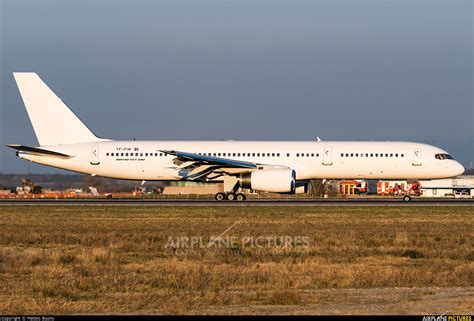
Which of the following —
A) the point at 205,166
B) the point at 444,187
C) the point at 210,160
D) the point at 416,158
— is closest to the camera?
the point at 210,160

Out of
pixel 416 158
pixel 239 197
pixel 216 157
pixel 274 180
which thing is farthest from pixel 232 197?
pixel 416 158

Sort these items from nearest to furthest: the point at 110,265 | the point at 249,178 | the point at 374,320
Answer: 1. the point at 374,320
2. the point at 110,265
3. the point at 249,178

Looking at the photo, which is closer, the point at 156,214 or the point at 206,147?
the point at 156,214

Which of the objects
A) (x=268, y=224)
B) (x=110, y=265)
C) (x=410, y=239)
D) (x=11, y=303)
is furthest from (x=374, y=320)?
(x=268, y=224)

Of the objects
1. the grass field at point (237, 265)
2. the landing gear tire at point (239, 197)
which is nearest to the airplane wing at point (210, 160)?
the landing gear tire at point (239, 197)

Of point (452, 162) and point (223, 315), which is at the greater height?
point (452, 162)

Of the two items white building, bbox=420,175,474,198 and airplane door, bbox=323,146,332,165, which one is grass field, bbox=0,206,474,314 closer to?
airplane door, bbox=323,146,332,165

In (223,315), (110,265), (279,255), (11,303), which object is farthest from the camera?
(279,255)

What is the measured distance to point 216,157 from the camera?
5319 cm

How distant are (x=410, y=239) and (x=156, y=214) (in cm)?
1533

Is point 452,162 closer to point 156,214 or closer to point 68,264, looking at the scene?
point 156,214

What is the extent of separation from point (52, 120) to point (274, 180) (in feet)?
49.5

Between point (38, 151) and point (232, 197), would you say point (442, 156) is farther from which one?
point (38, 151)

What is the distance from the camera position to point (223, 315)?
13273 millimetres
